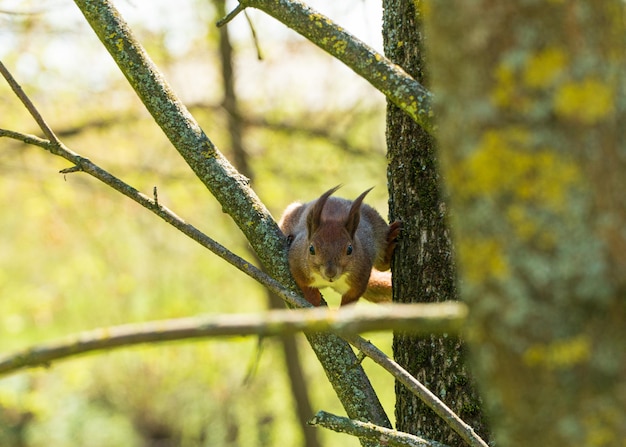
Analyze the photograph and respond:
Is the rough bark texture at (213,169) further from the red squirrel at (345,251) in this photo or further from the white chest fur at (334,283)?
the white chest fur at (334,283)

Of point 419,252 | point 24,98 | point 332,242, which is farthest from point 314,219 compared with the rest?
point 24,98

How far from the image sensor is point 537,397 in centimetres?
99

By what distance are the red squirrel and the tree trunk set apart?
2.54 m

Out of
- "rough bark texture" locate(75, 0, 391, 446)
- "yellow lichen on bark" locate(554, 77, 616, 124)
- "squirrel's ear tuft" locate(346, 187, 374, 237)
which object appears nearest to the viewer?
"yellow lichen on bark" locate(554, 77, 616, 124)

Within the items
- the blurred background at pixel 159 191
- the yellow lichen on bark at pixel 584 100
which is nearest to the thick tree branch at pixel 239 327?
the yellow lichen on bark at pixel 584 100

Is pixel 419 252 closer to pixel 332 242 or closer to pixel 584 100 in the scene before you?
pixel 332 242

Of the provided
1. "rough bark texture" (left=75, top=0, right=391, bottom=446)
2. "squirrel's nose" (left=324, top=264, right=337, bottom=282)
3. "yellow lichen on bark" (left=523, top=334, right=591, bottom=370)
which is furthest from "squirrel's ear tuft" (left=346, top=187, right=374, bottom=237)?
"yellow lichen on bark" (left=523, top=334, right=591, bottom=370)

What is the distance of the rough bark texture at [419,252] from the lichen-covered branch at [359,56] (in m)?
0.69

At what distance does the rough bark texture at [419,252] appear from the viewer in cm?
257

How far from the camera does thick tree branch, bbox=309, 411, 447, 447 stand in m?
2.05

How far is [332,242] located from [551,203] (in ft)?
9.60

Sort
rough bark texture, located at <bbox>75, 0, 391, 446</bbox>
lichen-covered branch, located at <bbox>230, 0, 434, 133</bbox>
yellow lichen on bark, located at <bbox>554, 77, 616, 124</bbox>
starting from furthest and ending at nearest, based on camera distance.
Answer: rough bark texture, located at <bbox>75, 0, 391, 446</bbox> < lichen-covered branch, located at <bbox>230, 0, 434, 133</bbox> < yellow lichen on bark, located at <bbox>554, 77, 616, 124</bbox>

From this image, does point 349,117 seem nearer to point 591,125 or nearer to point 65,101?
point 65,101

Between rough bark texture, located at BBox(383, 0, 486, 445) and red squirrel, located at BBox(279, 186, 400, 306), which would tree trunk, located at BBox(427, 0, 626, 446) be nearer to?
rough bark texture, located at BBox(383, 0, 486, 445)
